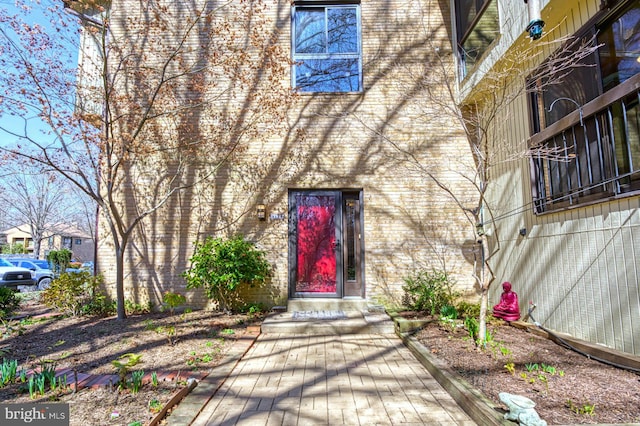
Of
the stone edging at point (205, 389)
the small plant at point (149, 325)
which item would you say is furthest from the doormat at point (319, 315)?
the small plant at point (149, 325)

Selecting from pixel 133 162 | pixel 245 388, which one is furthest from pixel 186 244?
pixel 245 388

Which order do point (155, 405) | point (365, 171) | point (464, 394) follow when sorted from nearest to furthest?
point (155, 405) < point (464, 394) < point (365, 171)

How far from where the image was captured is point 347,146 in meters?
7.04

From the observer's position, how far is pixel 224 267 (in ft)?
19.5

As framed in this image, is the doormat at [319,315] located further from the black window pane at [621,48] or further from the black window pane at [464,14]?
the black window pane at [464,14]

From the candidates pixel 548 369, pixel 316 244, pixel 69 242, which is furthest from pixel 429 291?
pixel 69 242

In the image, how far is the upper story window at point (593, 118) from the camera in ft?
12.0

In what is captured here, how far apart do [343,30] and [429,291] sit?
18.1 feet

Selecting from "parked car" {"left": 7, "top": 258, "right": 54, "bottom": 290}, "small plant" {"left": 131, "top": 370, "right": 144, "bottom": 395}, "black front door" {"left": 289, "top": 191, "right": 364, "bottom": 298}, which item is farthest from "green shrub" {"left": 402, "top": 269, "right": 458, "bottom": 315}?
"parked car" {"left": 7, "top": 258, "right": 54, "bottom": 290}

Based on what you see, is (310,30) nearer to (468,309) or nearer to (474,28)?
(474,28)

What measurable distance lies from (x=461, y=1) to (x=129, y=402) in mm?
8262

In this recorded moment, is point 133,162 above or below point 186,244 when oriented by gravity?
above

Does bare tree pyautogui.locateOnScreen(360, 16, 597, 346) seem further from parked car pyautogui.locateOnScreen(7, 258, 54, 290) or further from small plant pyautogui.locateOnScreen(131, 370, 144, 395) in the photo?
parked car pyautogui.locateOnScreen(7, 258, 54, 290)

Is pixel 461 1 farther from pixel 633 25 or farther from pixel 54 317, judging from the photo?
pixel 54 317
